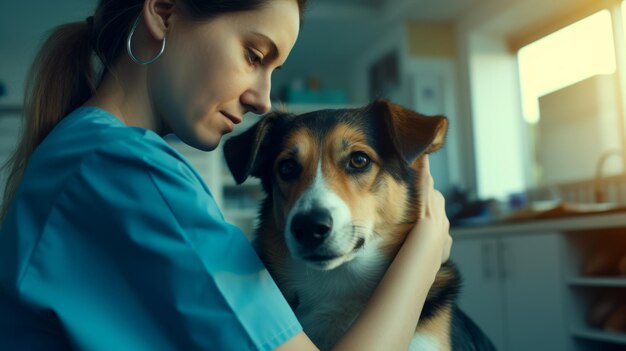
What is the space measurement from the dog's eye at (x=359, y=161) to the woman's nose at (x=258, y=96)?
240 millimetres

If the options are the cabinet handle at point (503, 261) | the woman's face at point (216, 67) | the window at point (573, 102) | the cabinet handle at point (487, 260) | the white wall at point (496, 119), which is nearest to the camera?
the woman's face at point (216, 67)

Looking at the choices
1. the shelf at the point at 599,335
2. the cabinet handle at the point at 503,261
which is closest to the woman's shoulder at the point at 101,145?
the shelf at the point at 599,335

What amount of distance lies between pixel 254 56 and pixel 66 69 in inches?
13.6

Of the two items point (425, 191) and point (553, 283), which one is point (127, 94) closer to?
point (425, 191)

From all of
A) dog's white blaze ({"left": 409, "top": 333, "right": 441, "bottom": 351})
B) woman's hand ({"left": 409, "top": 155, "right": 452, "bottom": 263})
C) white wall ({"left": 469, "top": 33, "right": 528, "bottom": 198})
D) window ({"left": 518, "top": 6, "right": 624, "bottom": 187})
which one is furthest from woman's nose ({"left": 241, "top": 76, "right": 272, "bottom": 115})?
white wall ({"left": 469, "top": 33, "right": 528, "bottom": 198})

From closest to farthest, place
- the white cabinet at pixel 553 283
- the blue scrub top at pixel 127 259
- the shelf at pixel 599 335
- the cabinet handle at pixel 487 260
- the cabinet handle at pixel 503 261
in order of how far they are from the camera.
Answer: the blue scrub top at pixel 127 259 < the shelf at pixel 599 335 < the white cabinet at pixel 553 283 < the cabinet handle at pixel 503 261 < the cabinet handle at pixel 487 260

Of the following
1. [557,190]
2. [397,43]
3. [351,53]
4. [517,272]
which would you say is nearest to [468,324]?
[517,272]

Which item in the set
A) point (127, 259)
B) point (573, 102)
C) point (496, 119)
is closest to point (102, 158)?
point (127, 259)

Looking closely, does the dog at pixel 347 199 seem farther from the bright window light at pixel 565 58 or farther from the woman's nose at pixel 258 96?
the bright window light at pixel 565 58

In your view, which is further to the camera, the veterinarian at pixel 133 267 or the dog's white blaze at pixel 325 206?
the dog's white blaze at pixel 325 206

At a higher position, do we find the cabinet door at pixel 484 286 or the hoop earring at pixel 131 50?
the hoop earring at pixel 131 50

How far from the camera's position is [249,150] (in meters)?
1.21

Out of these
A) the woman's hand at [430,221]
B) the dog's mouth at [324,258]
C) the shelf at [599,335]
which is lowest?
the shelf at [599,335]

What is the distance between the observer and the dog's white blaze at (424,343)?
41.6 inches
